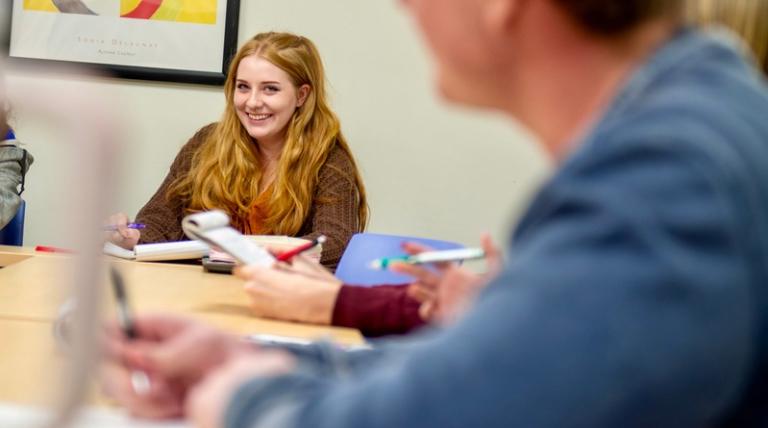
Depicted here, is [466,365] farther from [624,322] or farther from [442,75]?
[442,75]

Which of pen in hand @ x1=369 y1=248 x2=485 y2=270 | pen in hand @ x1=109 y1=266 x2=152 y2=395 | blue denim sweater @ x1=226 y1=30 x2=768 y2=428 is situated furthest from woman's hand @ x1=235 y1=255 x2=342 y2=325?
blue denim sweater @ x1=226 y1=30 x2=768 y2=428

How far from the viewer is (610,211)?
1.32 ft

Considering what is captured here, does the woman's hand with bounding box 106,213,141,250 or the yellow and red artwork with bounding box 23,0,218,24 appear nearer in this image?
the woman's hand with bounding box 106,213,141,250

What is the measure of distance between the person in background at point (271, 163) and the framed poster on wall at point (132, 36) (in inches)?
20.8

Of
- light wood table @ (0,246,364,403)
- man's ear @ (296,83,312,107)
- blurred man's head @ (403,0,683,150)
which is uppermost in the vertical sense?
man's ear @ (296,83,312,107)

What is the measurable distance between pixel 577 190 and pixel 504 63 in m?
0.17

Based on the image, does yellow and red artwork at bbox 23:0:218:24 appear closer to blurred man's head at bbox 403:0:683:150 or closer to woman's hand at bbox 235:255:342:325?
woman's hand at bbox 235:255:342:325

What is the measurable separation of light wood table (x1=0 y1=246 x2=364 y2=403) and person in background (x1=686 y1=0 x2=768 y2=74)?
0.46 meters

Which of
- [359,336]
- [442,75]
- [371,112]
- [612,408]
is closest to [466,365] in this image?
[612,408]

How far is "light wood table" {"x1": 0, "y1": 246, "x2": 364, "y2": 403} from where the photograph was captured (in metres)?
0.99

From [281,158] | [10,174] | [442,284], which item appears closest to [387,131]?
[281,158]

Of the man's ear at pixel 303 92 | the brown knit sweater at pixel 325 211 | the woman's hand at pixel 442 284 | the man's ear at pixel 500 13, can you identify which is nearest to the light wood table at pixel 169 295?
the woman's hand at pixel 442 284

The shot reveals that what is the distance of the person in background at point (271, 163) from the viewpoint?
251 centimetres

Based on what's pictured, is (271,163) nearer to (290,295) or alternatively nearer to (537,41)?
(290,295)
